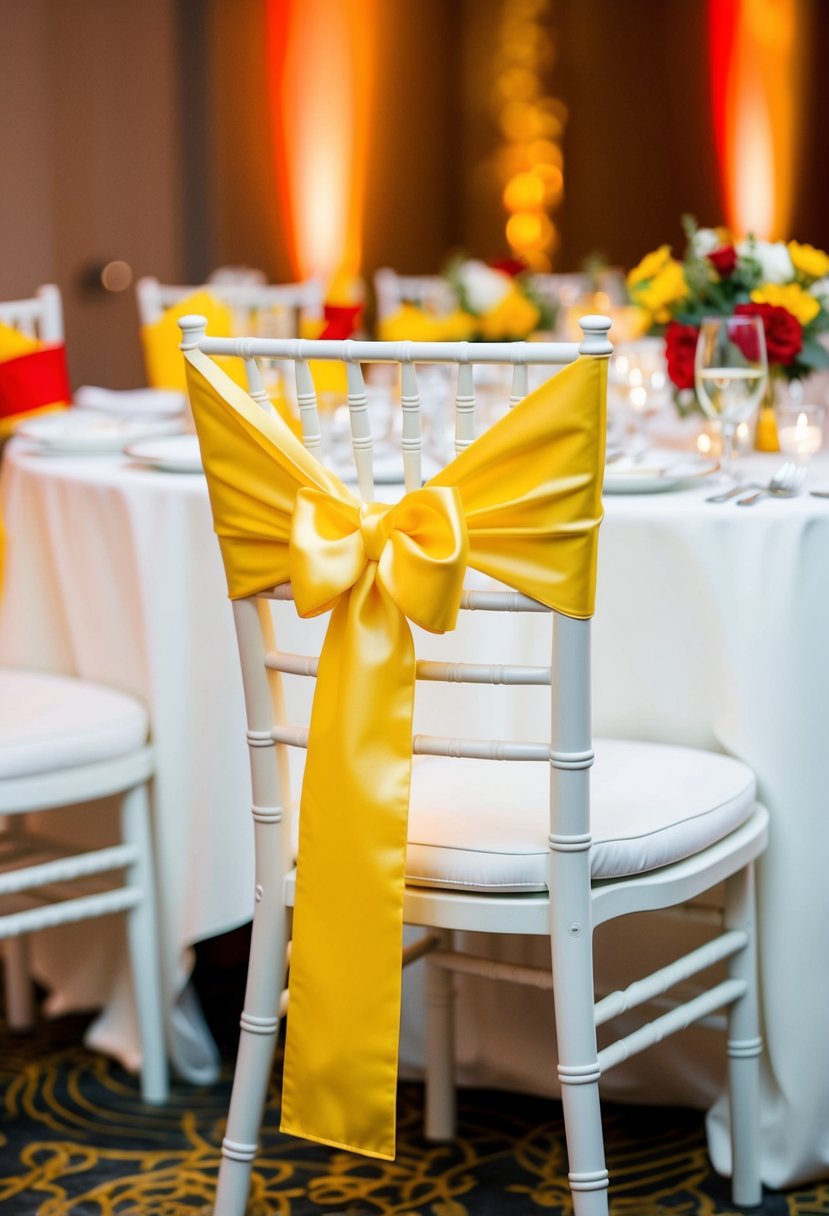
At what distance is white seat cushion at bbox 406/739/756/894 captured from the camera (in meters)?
1.61

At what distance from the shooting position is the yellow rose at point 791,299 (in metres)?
2.42

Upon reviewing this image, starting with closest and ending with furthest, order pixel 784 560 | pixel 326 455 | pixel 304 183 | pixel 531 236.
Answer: pixel 784 560 → pixel 326 455 → pixel 304 183 → pixel 531 236

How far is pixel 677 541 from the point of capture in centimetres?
193

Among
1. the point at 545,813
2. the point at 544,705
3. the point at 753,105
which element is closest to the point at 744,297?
the point at 544,705

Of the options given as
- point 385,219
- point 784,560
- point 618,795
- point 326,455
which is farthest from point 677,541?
point 385,219

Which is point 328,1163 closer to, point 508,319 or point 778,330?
point 778,330

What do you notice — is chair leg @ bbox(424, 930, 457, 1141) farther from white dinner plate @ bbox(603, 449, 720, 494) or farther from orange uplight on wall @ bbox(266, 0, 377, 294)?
orange uplight on wall @ bbox(266, 0, 377, 294)

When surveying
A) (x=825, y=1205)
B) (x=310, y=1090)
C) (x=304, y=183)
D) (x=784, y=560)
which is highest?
(x=304, y=183)

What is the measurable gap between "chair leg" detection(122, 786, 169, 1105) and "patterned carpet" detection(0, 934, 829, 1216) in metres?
0.04

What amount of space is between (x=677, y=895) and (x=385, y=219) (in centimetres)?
674

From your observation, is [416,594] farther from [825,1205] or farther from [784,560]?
[825,1205]

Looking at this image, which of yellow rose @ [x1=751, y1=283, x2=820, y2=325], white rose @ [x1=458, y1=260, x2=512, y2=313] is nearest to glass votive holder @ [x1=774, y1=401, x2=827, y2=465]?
yellow rose @ [x1=751, y1=283, x2=820, y2=325]

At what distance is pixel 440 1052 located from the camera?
2127 mm

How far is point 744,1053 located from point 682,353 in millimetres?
1039
